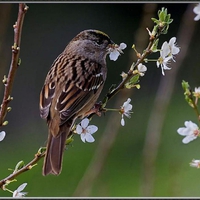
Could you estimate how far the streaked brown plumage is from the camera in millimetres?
1584

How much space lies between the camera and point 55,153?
1494 millimetres

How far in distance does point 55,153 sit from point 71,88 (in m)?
0.44

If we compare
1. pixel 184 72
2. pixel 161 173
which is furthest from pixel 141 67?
pixel 184 72

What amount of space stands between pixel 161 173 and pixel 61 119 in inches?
73.5

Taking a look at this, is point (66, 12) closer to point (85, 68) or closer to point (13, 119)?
point (13, 119)

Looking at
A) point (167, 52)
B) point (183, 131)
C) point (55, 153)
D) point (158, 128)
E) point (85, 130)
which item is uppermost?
point (167, 52)

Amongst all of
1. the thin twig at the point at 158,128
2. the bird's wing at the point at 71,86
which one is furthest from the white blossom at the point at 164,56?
the thin twig at the point at 158,128

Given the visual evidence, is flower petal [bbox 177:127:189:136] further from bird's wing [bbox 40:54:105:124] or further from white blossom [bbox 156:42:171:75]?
bird's wing [bbox 40:54:105:124]

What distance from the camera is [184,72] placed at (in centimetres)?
406

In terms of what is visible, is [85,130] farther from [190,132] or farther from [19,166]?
[190,132]

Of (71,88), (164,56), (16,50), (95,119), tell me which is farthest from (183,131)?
(95,119)

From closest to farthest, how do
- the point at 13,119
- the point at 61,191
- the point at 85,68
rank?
the point at 85,68 → the point at 61,191 → the point at 13,119

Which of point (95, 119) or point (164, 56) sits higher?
point (164, 56)

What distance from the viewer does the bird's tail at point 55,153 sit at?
4.64 feet
